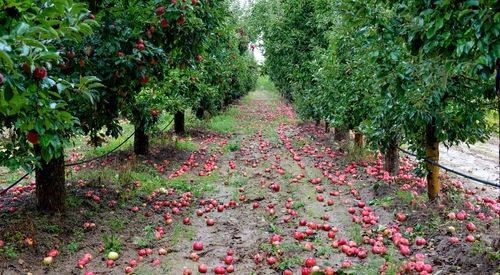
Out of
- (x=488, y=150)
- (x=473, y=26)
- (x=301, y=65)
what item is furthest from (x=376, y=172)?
(x=488, y=150)

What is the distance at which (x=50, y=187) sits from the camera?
167 inches

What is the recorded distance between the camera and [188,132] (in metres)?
11.9

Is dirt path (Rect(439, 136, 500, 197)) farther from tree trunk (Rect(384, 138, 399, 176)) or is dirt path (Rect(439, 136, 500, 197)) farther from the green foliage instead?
the green foliage

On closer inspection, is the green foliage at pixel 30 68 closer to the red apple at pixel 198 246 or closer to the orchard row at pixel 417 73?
the red apple at pixel 198 246

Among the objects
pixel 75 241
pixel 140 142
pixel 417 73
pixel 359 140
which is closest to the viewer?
pixel 417 73

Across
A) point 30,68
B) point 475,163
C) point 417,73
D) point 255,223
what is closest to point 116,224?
point 255,223

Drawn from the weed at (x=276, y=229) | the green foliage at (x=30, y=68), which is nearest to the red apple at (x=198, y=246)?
the weed at (x=276, y=229)

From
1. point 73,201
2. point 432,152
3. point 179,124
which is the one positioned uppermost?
point 432,152

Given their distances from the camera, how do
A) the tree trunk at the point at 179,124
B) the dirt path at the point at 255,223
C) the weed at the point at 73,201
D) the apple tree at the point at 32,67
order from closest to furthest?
the apple tree at the point at 32,67
the dirt path at the point at 255,223
the weed at the point at 73,201
the tree trunk at the point at 179,124

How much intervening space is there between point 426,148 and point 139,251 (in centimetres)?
445

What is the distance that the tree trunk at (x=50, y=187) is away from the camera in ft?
13.9

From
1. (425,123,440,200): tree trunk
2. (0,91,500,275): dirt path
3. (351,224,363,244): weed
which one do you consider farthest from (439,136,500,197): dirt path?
(351,224,363,244): weed

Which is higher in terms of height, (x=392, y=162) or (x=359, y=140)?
(x=359, y=140)

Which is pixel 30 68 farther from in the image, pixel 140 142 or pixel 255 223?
pixel 140 142
